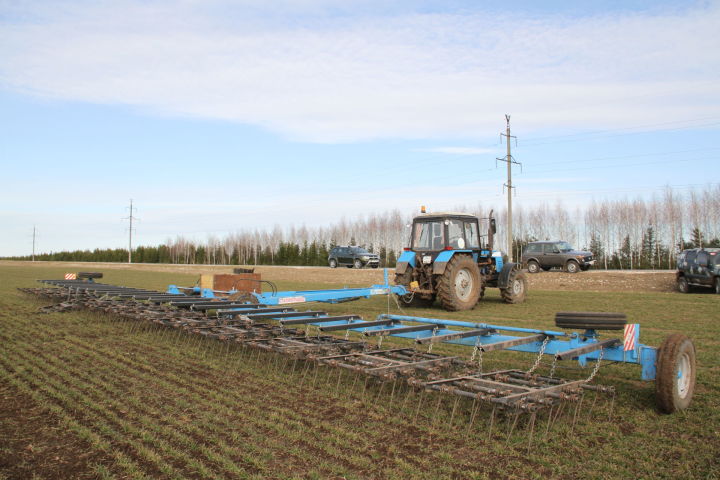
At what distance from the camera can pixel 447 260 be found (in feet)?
40.1

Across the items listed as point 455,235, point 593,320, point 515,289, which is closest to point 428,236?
point 455,235

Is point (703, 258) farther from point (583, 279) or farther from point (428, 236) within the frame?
point (428, 236)

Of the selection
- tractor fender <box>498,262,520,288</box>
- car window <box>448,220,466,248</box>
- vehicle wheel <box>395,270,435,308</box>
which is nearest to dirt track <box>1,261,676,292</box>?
tractor fender <box>498,262,520,288</box>

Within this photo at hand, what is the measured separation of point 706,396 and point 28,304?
14.6m

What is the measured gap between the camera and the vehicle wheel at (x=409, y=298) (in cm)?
1280

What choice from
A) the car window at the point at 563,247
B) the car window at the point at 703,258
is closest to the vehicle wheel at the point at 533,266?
the car window at the point at 563,247

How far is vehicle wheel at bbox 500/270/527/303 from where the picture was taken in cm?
1427

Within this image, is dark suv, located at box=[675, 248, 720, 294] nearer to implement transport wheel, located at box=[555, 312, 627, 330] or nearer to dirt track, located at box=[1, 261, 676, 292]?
dirt track, located at box=[1, 261, 676, 292]

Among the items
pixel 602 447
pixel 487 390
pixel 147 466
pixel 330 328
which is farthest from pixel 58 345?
pixel 602 447

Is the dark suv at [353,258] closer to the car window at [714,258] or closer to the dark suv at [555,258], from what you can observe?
the dark suv at [555,258]

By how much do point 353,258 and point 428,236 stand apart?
73.1 feet

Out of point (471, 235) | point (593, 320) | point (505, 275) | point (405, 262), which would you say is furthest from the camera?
point (505, 275)

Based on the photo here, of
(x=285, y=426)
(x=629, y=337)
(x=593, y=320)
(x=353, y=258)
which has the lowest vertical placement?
(x=285, y=426)

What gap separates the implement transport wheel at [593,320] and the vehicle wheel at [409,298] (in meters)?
7.58
